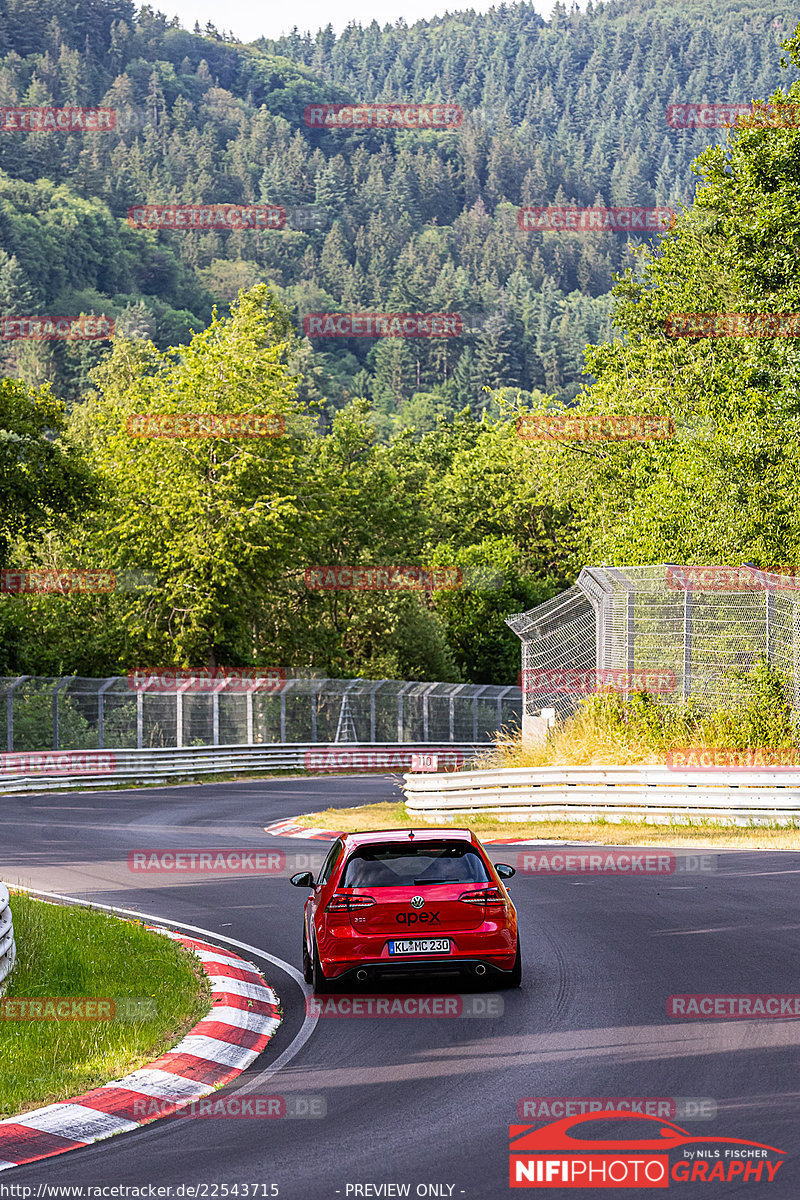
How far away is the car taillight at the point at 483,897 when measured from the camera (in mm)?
10281

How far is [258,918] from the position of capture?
1478cm

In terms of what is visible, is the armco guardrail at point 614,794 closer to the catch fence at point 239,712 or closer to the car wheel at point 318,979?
the car wheel at point 318,979

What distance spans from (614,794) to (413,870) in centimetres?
1191

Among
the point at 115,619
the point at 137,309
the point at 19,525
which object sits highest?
the point at 137,309

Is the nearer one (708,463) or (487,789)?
(487,789)

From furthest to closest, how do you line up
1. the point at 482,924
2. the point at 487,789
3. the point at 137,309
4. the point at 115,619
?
the point at 137,309 < the point at 115,619 < the point at 487,789 < the point at 482,924

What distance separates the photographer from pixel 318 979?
1049 centimetres

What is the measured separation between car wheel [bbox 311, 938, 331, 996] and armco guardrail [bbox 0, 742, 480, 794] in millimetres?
22332

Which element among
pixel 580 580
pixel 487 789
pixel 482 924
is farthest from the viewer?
pixel 580 580

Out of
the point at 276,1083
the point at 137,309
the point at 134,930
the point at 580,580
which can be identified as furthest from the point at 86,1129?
the point at 137,309

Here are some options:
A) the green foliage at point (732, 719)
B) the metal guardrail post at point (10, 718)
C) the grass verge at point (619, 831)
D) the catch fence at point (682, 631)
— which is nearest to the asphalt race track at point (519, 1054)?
the grass verge at point (619, 831)

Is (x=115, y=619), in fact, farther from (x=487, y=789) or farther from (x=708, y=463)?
(x=487, y=789)

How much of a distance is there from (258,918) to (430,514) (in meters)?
59.6

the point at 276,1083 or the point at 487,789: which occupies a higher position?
the point at 276,1083
